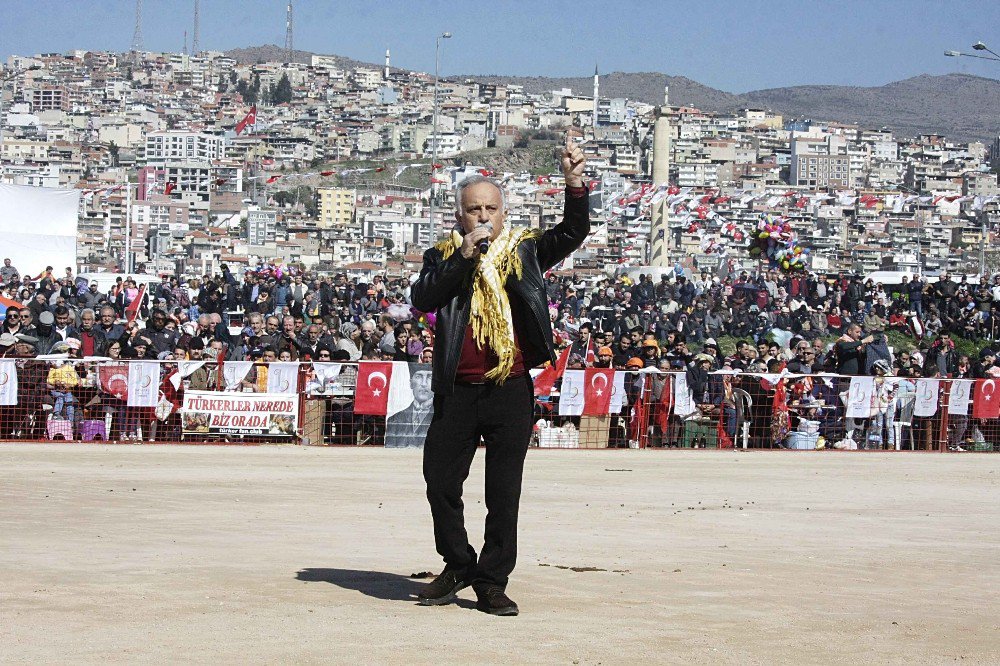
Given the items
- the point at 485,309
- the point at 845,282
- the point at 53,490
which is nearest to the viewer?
the point at 485,309

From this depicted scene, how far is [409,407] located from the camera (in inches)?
643

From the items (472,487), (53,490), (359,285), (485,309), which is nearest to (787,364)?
(472,487)

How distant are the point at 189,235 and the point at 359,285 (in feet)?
501

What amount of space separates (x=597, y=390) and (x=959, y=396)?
481 cm

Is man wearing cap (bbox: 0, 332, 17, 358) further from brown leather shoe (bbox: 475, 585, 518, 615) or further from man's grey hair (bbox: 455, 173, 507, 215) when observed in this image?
brown leather shoe (bbox: 475, 585, 518, 615)

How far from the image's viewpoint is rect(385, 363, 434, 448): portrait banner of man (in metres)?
16.2

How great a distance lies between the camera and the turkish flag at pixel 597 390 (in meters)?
16.8

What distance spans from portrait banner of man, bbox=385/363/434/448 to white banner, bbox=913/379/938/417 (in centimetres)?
625

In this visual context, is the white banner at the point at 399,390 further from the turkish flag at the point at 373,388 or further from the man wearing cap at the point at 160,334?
the man wearing cap at the point at 160,334

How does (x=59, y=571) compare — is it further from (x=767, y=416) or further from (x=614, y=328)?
(x=614, y=328)

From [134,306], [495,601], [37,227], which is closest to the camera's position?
[495,601]

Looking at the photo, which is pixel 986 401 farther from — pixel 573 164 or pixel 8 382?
pixel 573 164

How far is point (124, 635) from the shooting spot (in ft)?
16.7

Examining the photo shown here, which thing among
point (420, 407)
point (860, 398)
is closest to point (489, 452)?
point (420, 407)
